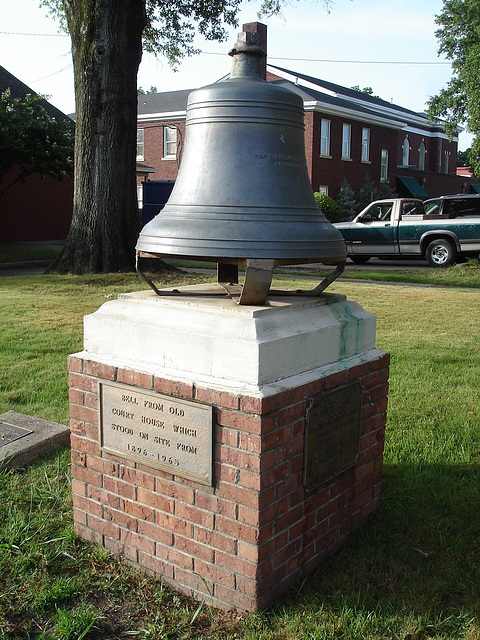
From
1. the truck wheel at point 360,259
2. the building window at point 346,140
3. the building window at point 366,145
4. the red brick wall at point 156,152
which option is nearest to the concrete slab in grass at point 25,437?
the truck wheel at point 360,259

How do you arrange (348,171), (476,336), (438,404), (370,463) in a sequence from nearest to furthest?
(370,463) < (438,404) < (476,336) < (348,171)

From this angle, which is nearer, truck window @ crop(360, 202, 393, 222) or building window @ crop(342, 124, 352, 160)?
truck window @ crop(360, 202, 393, 222)

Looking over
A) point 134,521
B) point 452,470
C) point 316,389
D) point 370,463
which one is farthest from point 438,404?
point 134,521

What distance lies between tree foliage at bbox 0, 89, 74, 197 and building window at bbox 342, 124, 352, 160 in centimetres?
1595

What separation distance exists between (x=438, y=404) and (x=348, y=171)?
2763cm

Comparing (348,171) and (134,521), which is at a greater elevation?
(348,171)

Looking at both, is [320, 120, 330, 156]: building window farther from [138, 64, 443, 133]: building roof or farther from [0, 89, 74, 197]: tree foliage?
[0, 89, 74, 197]: tree foliage

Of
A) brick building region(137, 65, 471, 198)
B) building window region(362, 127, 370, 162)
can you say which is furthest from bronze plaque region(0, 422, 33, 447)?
building window region(362, 127, 370, 162)

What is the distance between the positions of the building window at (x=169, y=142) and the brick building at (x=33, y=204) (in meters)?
9.22

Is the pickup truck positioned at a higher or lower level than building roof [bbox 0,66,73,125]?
lower

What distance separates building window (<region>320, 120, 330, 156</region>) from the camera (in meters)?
28.8

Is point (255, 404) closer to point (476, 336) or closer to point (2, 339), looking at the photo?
point (2, 339)

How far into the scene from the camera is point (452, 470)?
3693 mm

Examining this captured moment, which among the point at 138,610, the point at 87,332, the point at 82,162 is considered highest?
the point at 82,162
